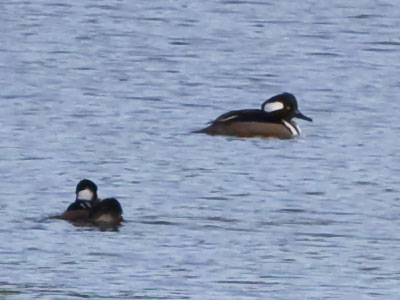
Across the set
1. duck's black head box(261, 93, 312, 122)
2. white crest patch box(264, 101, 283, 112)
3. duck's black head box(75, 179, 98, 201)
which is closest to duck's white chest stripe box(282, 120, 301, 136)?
duck's black head box(261, 93, 312, 122)

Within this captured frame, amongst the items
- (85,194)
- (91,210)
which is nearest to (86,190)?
(85,194)

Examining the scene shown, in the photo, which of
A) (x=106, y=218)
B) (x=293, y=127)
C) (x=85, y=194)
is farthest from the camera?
(x=293, y=127)

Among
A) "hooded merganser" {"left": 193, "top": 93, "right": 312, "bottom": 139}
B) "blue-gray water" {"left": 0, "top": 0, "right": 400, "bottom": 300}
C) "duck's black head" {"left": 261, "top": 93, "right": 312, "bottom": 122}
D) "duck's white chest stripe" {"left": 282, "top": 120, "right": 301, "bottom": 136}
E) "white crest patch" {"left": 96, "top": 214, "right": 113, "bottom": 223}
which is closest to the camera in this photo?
"blue-gray water" {"left": 0, "top": 0, "right": 400, "bottom": 300}

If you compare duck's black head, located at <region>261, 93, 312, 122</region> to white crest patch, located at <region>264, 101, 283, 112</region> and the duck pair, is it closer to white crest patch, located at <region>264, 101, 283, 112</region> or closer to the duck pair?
white crest patch, located at <region>264, 101, 283, 112</region>

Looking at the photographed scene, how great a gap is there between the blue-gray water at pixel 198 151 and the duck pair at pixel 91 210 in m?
0.15

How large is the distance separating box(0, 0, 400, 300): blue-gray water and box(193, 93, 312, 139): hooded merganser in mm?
181

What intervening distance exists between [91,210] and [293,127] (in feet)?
19.0

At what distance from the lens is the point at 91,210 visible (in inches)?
597

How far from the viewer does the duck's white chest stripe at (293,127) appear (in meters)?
20.5

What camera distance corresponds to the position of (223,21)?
29766 mm

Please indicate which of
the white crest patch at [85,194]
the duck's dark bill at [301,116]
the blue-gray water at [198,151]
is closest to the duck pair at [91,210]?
the white crest patch at [85,194]

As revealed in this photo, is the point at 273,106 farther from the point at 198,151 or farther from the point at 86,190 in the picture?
the point at 86,190

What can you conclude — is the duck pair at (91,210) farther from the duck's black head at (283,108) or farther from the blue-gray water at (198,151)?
the duck's black head at (283,108)

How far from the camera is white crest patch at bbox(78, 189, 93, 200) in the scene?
50.7 feet
